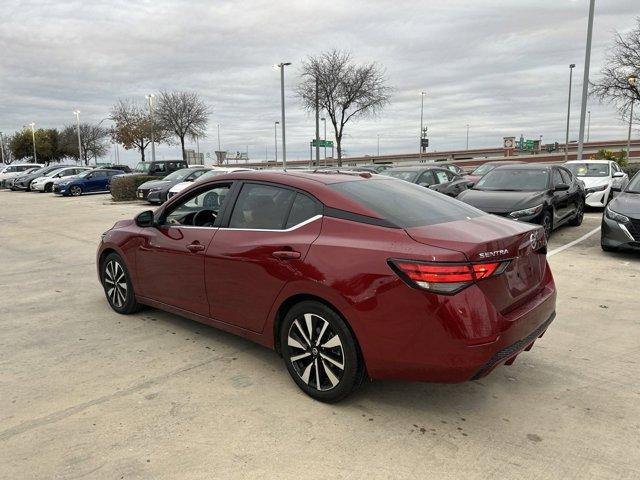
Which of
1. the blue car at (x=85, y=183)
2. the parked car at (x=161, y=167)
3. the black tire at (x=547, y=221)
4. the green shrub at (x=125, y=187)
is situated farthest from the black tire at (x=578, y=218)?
the blue car at (x=85, y=183)

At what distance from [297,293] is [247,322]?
2.17 ft

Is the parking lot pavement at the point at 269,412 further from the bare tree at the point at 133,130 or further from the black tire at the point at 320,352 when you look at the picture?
the bare tree at the point at 133,130

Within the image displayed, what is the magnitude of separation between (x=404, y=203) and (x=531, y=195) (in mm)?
6514

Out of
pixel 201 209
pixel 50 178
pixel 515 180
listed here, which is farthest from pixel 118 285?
pixel 50 178

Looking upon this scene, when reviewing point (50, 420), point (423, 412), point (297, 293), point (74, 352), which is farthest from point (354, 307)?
point (74, 352)

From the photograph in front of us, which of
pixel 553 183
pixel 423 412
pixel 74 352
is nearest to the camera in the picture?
pixel 423 412

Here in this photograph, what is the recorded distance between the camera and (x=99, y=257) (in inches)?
216

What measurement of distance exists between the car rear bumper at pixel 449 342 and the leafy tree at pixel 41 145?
275 feet

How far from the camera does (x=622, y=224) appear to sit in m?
7.77

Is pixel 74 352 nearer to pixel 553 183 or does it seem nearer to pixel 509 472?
pixel 509 472

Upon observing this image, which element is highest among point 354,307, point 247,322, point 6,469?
point 354,307

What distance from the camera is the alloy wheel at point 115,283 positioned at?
5.18 metres

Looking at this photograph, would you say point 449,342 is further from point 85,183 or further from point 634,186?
point 85,183

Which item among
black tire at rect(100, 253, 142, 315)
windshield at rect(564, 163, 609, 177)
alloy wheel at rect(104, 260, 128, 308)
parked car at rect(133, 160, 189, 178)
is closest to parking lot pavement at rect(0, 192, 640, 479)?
black tire at rect(100, 253, 142, 315)
